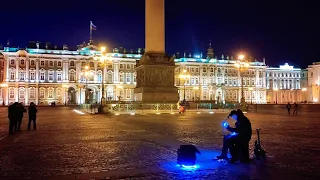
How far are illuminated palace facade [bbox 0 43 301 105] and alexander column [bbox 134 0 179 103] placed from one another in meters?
39.9

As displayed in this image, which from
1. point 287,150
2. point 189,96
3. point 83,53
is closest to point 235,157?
point 287,150

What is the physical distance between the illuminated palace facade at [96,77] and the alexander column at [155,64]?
39.9 meters

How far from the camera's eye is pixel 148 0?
33656 millimetres

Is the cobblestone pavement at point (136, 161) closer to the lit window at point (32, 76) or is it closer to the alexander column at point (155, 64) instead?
the alexander column at point (155, 64)

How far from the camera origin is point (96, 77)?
→ 95.8 meters

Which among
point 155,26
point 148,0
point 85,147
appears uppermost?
point 148,0

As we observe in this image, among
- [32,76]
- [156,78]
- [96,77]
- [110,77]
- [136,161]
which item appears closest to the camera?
[136,161]

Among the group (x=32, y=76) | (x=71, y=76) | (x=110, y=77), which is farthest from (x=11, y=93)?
(x=110, y=77)

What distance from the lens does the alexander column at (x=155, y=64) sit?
110ft

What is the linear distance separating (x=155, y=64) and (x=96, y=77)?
2509 inches

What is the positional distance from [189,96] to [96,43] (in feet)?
100

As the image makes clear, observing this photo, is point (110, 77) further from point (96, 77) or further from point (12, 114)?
point (12, 114)

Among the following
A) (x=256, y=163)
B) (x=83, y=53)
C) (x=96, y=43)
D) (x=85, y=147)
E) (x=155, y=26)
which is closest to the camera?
(x=256, y=163)

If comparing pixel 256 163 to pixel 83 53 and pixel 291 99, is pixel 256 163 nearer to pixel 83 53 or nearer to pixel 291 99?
pixel 83 53
